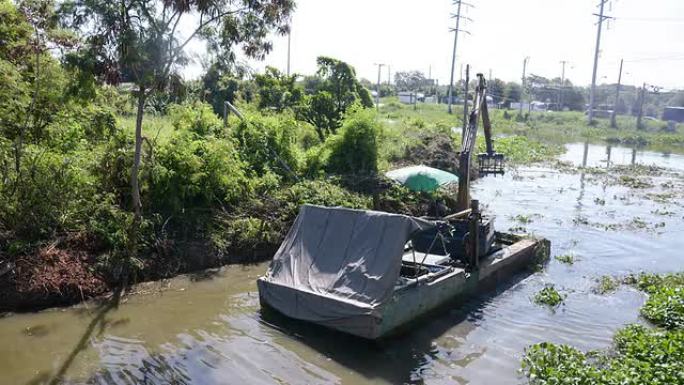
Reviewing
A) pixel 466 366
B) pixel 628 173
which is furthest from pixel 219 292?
pixel 628 173

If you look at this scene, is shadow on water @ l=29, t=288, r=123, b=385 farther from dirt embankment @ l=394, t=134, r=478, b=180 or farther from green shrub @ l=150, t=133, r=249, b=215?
dirt embankment @ l=394, t=134, r=478, b=180

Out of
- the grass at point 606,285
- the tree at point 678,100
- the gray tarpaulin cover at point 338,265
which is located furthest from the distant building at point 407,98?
the gray tarpaulin cover at point 338,265

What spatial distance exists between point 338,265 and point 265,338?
1900 mm

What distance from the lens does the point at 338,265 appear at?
1039 centimetres

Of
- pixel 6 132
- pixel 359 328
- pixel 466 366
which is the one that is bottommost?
pixel 466 366

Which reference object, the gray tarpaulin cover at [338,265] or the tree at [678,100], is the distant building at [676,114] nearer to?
the tree at [678,100]

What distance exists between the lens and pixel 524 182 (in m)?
30.8

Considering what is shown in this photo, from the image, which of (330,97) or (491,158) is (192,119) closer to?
(330,97)

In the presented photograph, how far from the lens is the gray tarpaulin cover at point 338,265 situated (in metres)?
9.72

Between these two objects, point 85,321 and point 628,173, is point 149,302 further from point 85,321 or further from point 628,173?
point 628,173

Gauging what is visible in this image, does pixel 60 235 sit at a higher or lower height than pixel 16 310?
higher

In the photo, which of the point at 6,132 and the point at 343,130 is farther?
the point at 343,130

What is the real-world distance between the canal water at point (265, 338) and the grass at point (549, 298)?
23 centimetres

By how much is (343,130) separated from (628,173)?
2432cm
